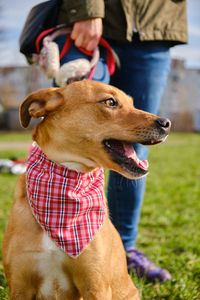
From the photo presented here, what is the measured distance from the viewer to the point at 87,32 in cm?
276

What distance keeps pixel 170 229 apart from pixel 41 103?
2.82 metres

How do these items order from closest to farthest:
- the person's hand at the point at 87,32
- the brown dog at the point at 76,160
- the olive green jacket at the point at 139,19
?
the brown dog at the point at 76,160
the person's hand at the point at 87,32
the olive green jacket at the point at 139,19

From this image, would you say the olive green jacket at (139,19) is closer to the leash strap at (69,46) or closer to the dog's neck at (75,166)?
the leash strap at (69,46)

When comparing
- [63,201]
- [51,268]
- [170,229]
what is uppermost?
[63,201]

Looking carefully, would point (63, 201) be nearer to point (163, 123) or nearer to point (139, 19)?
point (163, 123)

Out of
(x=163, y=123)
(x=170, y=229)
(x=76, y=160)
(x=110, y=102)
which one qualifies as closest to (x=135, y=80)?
(x=110, y=102)

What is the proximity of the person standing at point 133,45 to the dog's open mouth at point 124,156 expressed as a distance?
0.77 metres

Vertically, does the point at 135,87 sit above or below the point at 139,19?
below

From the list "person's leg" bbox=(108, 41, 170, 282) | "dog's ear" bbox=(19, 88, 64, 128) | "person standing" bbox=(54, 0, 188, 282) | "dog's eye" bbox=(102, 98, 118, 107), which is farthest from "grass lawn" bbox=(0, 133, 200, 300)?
"dog's eye" bbox=(102, 98, 118, 107)

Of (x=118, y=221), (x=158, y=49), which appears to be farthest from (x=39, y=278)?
(x=158, y=49)

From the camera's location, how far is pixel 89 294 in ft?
7.20

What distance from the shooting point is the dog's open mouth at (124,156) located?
226 centimetres

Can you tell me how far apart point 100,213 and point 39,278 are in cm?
58

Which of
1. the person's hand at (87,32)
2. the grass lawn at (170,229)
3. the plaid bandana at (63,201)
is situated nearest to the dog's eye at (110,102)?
the plaid bandana at (63,201)
